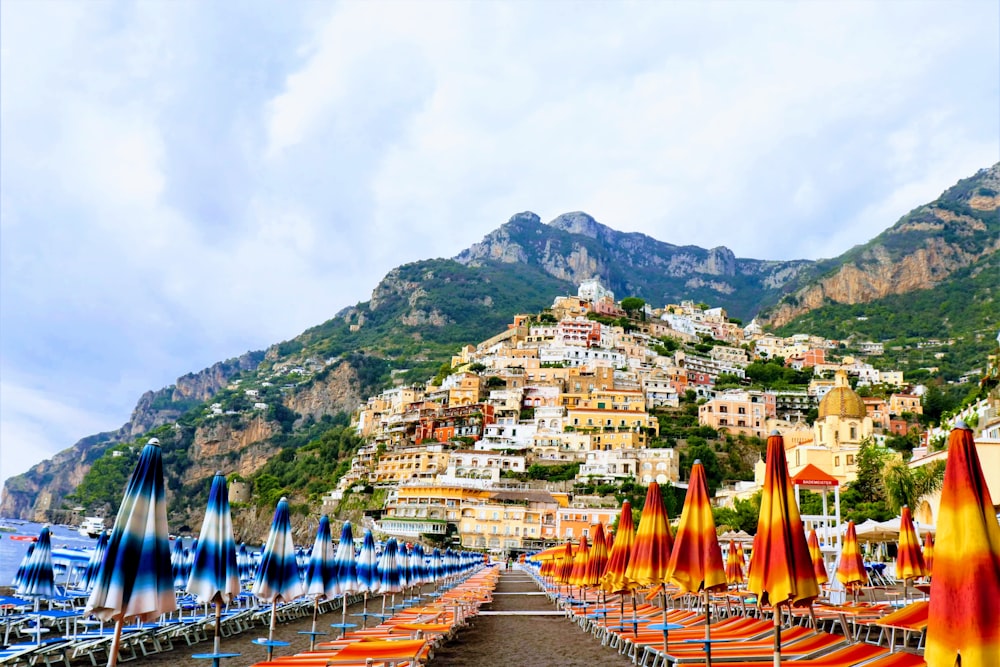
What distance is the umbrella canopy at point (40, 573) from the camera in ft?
52.0

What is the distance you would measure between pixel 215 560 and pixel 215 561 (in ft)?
0.04

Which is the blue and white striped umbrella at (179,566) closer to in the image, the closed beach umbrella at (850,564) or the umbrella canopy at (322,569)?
the umbrella canopy at (322,569)

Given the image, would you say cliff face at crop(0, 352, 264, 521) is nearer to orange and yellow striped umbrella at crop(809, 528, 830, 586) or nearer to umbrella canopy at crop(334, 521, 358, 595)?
umbrella canopy at crop(334, 521, 358, 595)

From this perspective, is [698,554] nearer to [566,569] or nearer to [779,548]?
[779,548]

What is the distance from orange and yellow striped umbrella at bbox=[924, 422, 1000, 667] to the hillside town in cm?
3194

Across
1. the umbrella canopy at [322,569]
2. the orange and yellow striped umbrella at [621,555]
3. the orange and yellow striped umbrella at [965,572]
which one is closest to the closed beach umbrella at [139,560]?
the orange and yellow striped umbrella at [965,572]

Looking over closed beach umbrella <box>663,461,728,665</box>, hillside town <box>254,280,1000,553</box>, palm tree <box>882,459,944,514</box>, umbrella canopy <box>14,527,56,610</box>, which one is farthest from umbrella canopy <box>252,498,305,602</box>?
hillside town <box>254,280,1000,553</box>

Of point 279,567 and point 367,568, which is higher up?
point 279,567

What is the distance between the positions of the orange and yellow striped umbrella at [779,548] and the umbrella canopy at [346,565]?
979cm

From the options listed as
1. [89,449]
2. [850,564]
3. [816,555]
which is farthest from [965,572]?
[89,449]

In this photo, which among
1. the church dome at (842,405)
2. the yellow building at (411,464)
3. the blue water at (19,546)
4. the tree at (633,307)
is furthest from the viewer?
the tree at (633,307)

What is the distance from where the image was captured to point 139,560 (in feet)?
19.3

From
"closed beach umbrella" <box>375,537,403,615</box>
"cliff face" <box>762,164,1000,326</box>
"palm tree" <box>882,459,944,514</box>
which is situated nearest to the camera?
"closed beach umbrella" <box>375,537,403,615</box>

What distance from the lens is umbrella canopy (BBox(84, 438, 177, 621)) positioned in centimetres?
576
